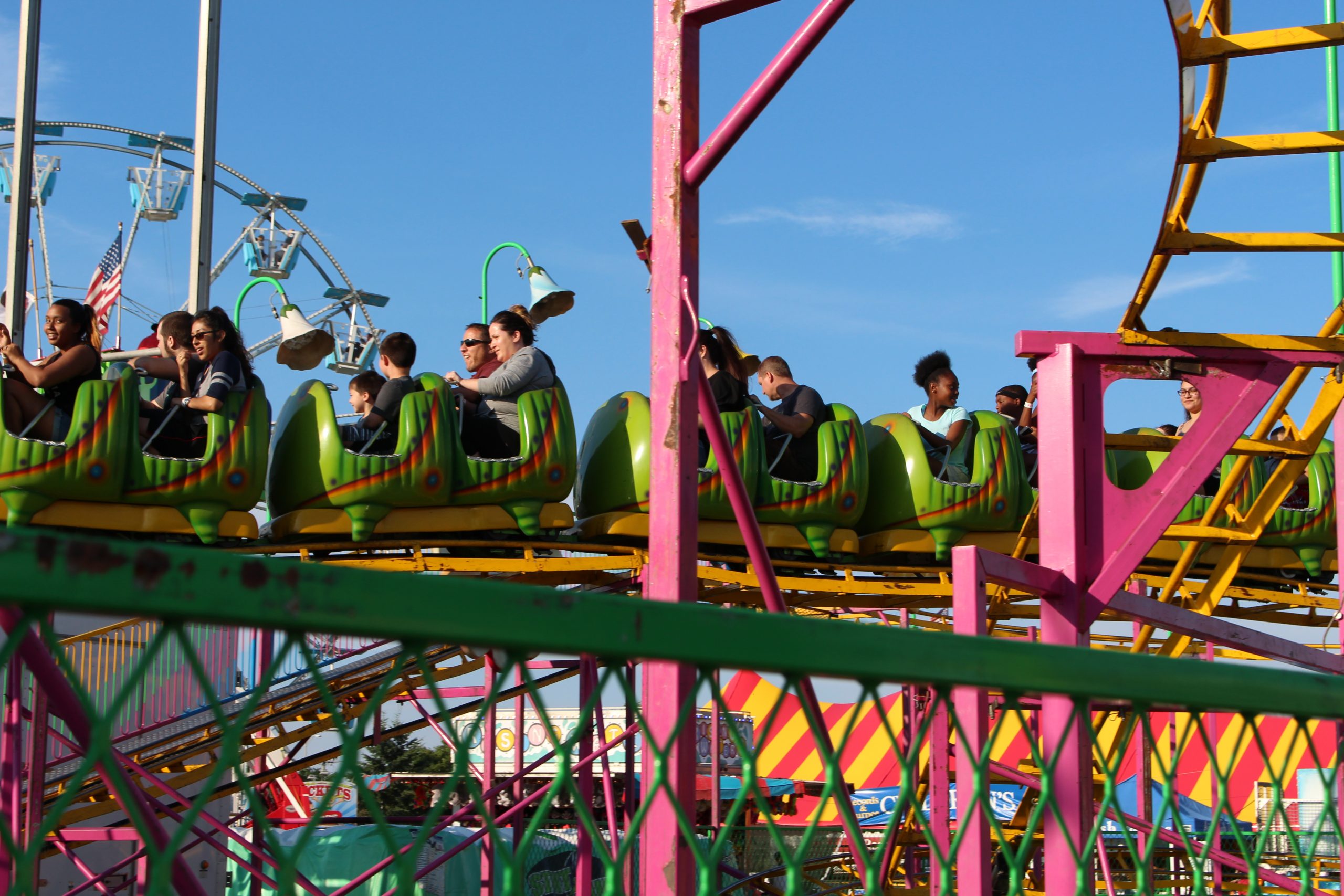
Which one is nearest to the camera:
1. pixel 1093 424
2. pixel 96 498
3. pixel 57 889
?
pixel 1093 424

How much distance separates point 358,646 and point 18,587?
27.4 feet

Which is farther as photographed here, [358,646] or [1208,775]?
[1208,775]

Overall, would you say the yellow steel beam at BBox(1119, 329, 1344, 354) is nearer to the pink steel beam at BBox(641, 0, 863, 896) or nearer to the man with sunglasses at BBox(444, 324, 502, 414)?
the pink steel beam at BBox(641, 0, 863, 896)

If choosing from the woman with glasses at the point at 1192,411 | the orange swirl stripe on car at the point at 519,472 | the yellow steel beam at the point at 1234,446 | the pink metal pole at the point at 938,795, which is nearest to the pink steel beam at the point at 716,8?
the yellow steel beam at the point at 1234,446

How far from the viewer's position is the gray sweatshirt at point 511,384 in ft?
23.3

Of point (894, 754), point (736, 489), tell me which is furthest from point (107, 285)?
point (736, 489)

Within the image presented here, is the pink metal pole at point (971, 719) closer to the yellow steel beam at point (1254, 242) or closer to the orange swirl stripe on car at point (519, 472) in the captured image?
the yellow steel beam at point (1254, 242)

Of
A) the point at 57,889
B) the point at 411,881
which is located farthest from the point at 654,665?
the point at 57,889

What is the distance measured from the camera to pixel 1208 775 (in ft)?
61.9

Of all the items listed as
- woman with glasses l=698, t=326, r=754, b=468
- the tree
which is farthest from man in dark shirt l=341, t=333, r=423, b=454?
the tree

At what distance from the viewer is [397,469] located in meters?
6.80

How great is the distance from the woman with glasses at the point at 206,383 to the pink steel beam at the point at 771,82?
133 inches

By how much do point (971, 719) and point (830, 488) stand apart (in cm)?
400

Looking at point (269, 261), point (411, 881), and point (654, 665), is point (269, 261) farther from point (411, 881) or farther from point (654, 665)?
point (411, 881)
